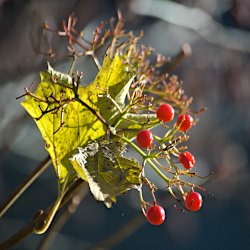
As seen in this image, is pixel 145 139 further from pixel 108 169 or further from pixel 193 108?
pixel 193 108

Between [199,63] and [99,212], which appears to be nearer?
[199,63]

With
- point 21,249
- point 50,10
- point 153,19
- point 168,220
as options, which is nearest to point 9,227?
point 21,249

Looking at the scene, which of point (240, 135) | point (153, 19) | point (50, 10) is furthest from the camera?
point (240, 135)

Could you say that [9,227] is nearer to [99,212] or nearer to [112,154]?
[99,212]

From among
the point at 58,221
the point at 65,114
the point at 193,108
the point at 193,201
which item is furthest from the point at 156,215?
the point at 193,108

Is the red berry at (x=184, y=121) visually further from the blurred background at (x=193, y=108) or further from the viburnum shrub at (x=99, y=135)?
the blurred background at (x=193, y=108)

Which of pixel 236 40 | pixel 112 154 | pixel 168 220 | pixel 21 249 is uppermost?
pixel 112 154

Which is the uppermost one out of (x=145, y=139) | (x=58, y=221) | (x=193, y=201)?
(x=145, y=139)
